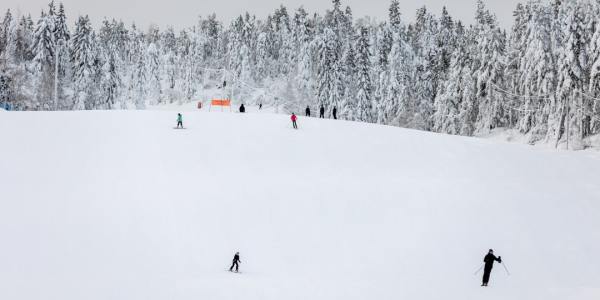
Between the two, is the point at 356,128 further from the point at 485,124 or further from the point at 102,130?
the point at 485,124

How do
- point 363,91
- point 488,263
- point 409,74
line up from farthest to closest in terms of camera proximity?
point 409,74, point 363,91, point 488,263

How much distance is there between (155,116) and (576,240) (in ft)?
95.7

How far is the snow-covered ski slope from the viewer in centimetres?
1898

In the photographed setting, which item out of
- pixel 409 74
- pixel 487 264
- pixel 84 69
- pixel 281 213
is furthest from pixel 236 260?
pixel 409 74

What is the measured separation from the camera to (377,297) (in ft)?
56.4

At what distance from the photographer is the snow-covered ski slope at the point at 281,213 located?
18984 mm

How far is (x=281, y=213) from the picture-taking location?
1062 inches

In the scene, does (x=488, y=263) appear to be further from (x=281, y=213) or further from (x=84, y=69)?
(x=84, y=69)

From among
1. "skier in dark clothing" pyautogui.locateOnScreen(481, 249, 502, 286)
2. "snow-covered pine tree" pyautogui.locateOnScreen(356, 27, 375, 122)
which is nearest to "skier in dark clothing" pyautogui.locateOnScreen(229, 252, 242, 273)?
"skier in dark clothing" pyautogui.locateOnScreen(481, 249, 502, 286)

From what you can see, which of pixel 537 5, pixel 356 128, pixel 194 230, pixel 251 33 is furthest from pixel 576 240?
pixel 251 33

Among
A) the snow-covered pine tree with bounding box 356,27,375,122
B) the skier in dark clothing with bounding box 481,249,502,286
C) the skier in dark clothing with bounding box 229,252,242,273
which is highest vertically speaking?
the snow-covered pine tree with bounding box 356,27,375,122

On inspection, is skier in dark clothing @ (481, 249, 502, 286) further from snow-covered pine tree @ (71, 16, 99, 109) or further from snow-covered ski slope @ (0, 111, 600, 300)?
snow-covered pine tree @ (71, 16, 99, 109)

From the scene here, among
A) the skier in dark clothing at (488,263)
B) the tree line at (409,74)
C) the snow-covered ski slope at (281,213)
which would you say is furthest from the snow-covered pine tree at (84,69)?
the skier in dark clothing at (488,263)

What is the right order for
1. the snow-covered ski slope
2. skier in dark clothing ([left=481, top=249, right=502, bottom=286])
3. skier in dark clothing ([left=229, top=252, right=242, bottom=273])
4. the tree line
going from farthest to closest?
the tree line
skier in dark clothing ([left=229, top=252, right=242, bottom=273])
the snow-covered ski slope
skier in dark clothing ([left=481, top=249, right=502, bottom=286])
